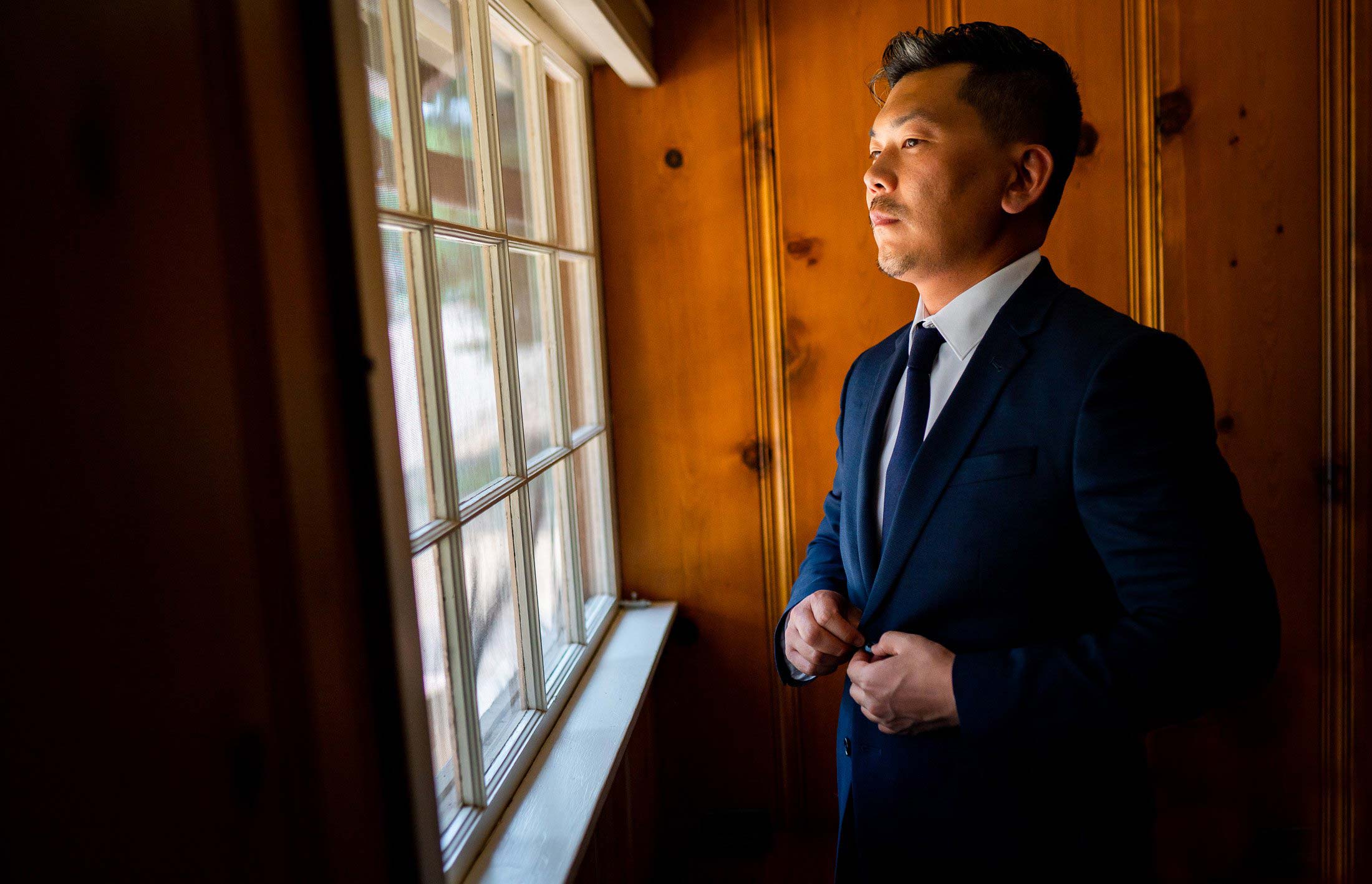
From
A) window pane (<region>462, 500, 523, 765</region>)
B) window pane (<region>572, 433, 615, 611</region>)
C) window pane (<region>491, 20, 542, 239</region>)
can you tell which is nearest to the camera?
window pane (<region>462, 500, 523, 765</region>)

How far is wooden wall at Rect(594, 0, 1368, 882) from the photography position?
1941mm

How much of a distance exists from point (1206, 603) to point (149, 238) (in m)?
1.06

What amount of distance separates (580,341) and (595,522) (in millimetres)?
472

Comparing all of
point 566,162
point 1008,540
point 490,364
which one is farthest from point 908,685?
point 566,162

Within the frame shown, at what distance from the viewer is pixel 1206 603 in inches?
36.0

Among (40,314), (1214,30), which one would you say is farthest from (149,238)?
(1214,30)

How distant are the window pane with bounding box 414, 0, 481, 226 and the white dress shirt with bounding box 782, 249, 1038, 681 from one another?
0.76 m

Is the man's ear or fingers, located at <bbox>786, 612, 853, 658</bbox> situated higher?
the man's ear

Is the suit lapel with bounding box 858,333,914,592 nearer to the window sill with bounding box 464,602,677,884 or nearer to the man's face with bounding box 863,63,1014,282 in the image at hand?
the man's face with bounding box 863,63,1014,282

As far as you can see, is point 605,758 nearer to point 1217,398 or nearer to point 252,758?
point 252,758

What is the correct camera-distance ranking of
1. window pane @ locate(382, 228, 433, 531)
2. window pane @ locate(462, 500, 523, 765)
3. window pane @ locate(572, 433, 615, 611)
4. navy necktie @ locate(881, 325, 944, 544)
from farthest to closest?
window pane @ locate(572, 433, 615, 611) < window pane @ locate(462, 500, 523, 765) < navy necktie @ locate(881, 325, 944, 544) < window pane @ locate(382, 228, 433, 531)

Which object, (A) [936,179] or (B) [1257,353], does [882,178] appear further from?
(B) [1257,353]

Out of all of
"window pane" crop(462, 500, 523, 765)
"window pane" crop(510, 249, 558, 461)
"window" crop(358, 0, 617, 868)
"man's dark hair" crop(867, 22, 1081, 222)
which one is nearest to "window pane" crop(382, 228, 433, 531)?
"window" crop(358, 0, 617, 868)

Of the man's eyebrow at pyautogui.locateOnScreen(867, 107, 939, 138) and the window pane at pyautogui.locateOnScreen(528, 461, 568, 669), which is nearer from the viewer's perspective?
the man's eyebrow at pyautogui.locateOnScreen(867, 107, 939, 138)
